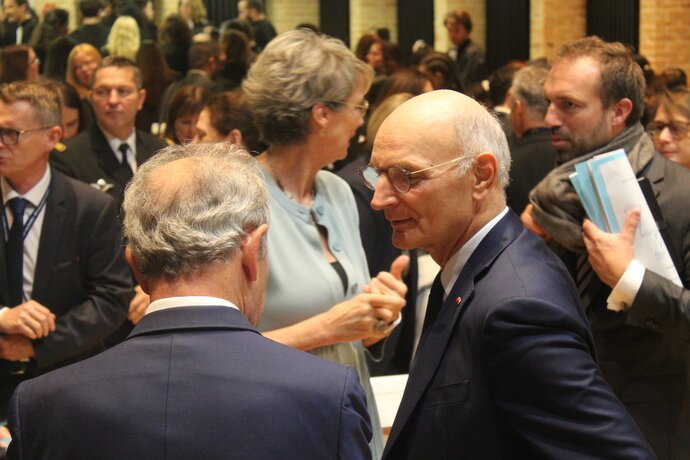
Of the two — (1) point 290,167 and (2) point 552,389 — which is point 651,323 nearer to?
(1) point 290,167

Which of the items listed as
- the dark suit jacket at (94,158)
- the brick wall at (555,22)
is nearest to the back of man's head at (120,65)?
the dark suit jacket at (94,158)

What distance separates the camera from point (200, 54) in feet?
35.4

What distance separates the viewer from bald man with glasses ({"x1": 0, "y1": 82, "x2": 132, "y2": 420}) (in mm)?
3889

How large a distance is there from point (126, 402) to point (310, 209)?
153 centimetres

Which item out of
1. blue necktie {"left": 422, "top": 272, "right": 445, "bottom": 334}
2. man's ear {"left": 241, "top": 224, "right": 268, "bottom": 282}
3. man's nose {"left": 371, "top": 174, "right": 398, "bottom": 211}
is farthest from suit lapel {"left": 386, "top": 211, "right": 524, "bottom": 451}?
man's ear {"left": 241, "top": 224, "right": 268, "bottom": 282}

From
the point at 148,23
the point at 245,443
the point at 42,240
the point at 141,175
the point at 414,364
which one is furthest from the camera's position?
the point at 148,23

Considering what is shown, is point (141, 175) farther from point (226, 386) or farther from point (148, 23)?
point (148, 23)

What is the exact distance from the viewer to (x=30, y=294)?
3.98 m

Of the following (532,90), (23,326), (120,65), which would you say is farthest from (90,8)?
(23,326)

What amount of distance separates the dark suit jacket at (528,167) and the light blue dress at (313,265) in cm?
205

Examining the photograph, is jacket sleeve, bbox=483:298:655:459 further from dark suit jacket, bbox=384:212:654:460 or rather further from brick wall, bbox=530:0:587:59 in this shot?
brick wall, bbox=530:0:587:59

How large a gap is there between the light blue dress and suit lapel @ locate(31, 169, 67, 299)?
1.14m

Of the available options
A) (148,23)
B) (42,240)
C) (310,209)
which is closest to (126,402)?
(310,209)

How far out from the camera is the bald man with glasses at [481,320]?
1.96 metres
